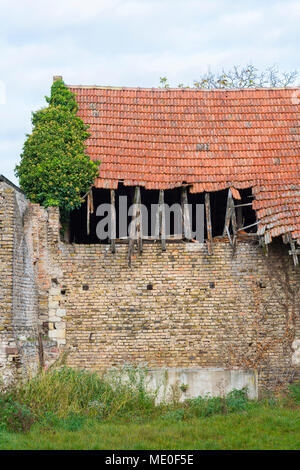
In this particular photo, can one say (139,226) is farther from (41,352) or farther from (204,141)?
(41,352)

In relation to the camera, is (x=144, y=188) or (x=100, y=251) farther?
(x=144, y=188)

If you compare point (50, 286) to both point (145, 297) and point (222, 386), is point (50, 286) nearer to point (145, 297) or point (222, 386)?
point (145, 297)

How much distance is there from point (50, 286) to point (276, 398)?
19.7 feet

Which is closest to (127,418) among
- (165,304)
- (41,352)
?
(41,352)

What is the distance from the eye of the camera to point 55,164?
13266 millimetres

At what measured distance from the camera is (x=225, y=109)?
1570cm

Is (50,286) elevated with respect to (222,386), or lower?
elevated

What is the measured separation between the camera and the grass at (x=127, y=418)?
855cm

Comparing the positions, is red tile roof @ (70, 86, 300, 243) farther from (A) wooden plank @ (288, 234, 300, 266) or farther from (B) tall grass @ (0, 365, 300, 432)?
(B) tall grass @ (0, 365, 300, 432)

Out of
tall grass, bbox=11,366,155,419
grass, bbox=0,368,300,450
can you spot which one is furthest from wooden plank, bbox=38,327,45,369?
grass, bbox=0,368,300,450

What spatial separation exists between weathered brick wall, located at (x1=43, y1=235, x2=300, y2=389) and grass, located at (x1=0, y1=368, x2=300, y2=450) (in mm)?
837

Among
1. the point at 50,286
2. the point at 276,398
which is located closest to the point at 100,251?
the point at 50,286

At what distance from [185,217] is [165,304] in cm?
230

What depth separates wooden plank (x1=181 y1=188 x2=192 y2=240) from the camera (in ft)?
44.8
